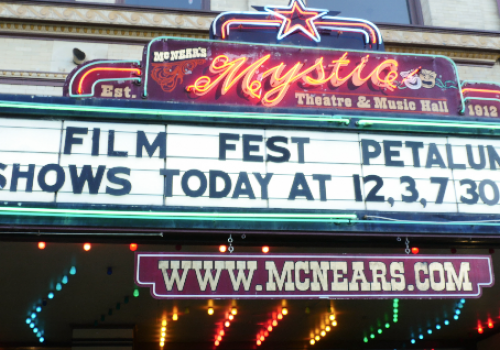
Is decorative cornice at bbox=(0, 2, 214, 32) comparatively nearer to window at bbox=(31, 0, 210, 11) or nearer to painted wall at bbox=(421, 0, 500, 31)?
window at bbox=(31, 0, 210, 11)

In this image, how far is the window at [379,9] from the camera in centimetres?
1407

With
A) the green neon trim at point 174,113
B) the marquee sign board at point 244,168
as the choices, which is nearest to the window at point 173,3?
the green neon trim at point 174,113

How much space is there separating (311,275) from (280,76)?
346 cm

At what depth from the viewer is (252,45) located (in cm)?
973

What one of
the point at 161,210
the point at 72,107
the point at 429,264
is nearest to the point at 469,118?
the point at 429,264

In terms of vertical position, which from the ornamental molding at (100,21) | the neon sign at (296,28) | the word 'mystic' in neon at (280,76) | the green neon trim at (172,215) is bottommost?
the green neon trim at (172,215)

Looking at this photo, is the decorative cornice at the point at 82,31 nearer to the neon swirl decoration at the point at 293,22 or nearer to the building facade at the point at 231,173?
the building facade at the point at 231,173

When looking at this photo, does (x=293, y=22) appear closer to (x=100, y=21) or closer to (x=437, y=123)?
(x=437, y=123)

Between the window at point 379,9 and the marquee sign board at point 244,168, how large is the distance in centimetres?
586

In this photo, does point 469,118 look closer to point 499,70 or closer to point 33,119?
point 499,70

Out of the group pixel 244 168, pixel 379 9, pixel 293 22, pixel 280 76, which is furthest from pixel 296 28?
pixel 379 9

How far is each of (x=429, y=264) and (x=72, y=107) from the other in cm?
533

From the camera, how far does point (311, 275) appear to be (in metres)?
7.80

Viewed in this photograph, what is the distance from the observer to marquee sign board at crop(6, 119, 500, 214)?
25.7 ft
